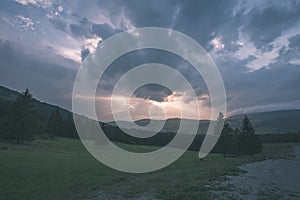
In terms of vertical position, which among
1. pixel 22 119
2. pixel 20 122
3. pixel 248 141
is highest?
pixel 22 119

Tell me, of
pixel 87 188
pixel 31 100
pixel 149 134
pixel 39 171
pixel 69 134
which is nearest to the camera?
pixel 87 188

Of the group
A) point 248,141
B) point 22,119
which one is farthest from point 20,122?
point 248,141

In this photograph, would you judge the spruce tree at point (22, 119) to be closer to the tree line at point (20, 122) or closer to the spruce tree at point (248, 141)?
the tree line at point (20, 122)

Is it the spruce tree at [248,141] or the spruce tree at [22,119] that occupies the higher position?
the spruce tree at [22,119]

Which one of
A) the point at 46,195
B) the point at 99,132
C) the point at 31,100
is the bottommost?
the point at 46,195

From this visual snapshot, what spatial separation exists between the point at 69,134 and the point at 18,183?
9216 cm

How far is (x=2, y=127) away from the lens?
64.8 metres

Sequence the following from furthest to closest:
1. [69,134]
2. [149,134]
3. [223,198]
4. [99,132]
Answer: [149,134]
[69,134]
[99,132]
[223,198]

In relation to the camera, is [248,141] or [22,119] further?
[22,119]

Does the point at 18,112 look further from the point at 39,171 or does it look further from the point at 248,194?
the point at 248,194

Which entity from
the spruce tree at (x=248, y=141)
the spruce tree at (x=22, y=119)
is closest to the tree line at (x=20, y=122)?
the spruce tree at (x=22, y=119)

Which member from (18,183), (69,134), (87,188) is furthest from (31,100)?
(87,188)

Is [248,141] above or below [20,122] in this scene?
below

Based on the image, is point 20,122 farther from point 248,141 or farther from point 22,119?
point 248,141
